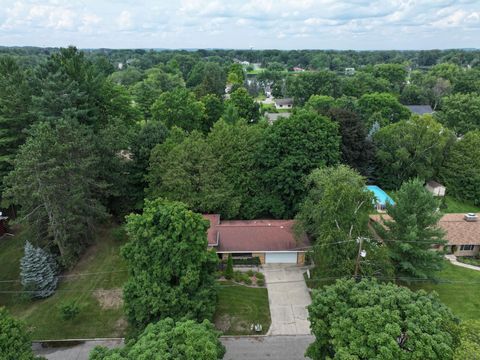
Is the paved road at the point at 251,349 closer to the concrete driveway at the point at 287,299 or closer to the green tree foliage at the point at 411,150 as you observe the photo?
the concrete driveway at the point at 287,299

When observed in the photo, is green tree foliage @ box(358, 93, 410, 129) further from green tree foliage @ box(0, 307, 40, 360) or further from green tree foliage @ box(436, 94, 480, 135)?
green tree foliage @ box(0, 307, 40, 360)

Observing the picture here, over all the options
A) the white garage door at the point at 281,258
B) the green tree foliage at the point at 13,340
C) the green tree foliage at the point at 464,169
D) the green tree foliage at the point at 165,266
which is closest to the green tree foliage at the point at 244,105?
the green tree foliage at the point at 464,169

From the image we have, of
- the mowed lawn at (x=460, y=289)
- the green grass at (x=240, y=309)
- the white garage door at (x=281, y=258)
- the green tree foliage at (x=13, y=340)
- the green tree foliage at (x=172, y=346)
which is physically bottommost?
→ the green grass at (x=240, y=309)

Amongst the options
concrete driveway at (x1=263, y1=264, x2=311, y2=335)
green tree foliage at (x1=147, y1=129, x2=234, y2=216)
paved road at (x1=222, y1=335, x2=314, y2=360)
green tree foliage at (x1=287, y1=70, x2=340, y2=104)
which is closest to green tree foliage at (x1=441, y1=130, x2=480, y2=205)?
concrete driveway at (x1=263, y1=264, x2=311, y2=335)

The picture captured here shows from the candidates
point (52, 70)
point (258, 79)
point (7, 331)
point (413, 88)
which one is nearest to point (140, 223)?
point (7, 331)

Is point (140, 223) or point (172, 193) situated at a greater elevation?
point (140, 223)

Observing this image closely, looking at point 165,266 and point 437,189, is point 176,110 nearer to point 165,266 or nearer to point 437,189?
point 165,266

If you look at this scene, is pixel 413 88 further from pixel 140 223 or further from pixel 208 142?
pixel 140 223

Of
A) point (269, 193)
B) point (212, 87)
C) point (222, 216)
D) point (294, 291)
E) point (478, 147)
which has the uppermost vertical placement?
point (212, 87)
